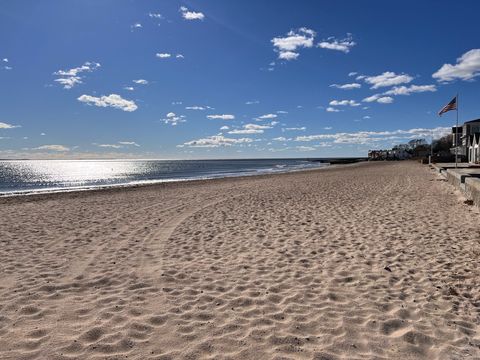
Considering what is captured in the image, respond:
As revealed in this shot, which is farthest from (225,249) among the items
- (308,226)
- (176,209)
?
(176,209)

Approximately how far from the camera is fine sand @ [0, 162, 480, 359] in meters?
3.81

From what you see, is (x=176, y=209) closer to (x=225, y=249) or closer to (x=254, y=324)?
(x=225, y=249)

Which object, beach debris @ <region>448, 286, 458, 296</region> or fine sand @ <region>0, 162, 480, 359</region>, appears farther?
beach debris @ <region>448, 286, 458, 296</region>

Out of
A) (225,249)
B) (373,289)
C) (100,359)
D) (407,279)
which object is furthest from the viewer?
(225,249)

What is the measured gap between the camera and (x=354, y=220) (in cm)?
1050

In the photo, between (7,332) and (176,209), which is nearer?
(7,332)

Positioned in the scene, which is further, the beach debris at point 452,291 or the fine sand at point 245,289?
A: the beach debris at point 452,291

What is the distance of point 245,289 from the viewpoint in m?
5.38

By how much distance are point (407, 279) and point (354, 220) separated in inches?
193

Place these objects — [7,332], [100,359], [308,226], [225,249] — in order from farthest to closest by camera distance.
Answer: [308,226], [225,249], [7,332], [100,359]

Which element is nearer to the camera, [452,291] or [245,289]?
[452,291]

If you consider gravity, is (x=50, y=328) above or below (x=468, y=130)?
below

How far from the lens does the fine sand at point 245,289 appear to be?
3.81m

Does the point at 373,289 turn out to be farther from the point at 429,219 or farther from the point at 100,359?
the point at 429,219
